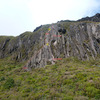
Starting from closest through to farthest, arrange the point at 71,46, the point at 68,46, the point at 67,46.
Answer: the point at 71,46 < the point at 68,46 < the point at 67,46

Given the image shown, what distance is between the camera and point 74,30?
39500 mm

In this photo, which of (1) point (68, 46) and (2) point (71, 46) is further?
(1) point (68, 46)

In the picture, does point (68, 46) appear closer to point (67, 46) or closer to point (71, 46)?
point (67, 46)

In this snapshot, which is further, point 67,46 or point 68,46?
point 67,46

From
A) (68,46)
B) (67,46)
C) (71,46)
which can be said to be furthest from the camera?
(67,46)

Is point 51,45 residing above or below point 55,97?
above

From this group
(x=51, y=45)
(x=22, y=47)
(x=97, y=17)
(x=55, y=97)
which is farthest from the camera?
(x=97, y=17)

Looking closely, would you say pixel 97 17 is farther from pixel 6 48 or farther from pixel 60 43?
pixel 6 48

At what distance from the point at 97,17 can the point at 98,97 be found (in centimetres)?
6778

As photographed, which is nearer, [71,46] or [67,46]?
[71,46]

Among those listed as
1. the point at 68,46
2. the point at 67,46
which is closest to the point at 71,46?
the point at 68,46

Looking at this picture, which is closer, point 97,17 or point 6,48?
point 6,48

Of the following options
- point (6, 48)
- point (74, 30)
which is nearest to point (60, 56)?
point (74, 30)

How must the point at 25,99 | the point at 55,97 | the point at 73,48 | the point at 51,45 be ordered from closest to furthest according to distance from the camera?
1. the point at 55,97
2. the point at 25,99
3. the point at 73,48
4. the point at 51,45
